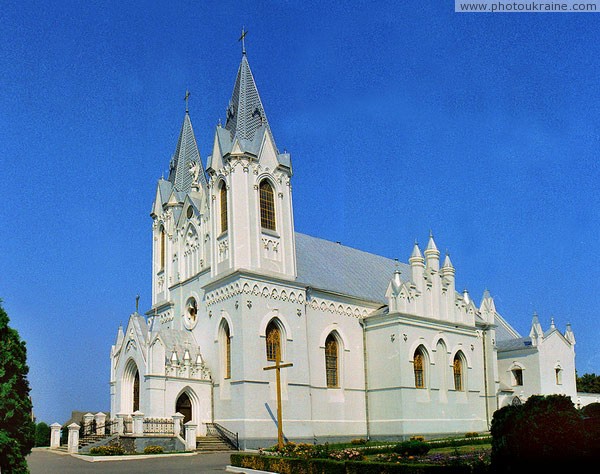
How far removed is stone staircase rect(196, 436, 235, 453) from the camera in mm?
32406

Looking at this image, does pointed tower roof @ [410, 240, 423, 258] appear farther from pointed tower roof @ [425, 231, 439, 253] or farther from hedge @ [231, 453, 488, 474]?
hedge @ [231, 453, 488, 474]

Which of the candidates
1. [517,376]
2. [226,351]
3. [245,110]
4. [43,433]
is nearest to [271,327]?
[226,351]

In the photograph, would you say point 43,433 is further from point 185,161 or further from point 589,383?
point 589,383

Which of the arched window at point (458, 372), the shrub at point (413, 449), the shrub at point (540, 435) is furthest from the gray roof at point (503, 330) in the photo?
the shrub at point (540, 435)

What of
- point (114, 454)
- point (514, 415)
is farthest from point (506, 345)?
point (514, 415)

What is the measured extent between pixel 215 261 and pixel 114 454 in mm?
11619

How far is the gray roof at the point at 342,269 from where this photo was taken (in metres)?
40.8

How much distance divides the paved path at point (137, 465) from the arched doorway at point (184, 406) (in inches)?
212

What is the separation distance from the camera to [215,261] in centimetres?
3731

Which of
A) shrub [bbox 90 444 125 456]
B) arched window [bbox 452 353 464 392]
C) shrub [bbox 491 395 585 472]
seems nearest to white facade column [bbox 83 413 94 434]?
shrub [bbox 90 444 125 456]

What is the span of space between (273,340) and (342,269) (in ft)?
33.9

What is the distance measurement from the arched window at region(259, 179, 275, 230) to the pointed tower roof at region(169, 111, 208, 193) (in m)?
6.09

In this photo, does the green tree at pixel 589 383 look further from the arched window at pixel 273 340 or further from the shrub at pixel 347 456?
the shrub at pixel 347 456

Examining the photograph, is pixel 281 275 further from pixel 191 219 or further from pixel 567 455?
pixel 567 455
